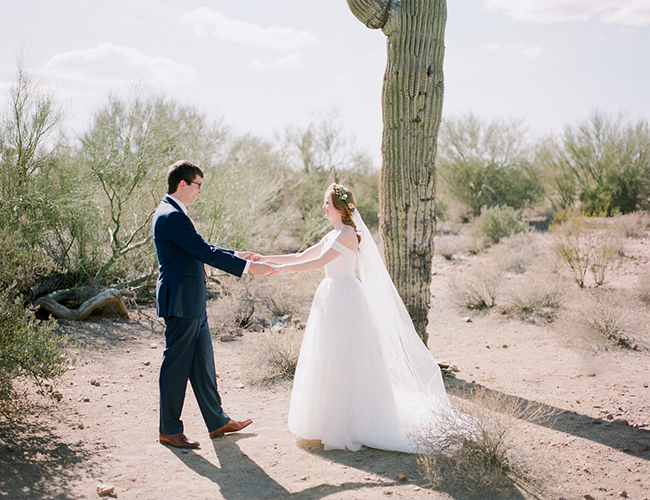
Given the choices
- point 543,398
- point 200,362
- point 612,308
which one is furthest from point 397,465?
point 612,308

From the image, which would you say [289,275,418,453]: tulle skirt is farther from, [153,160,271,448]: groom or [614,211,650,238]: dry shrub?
[614,211,650,238]: dry shrub

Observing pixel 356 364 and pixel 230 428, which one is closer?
pixel 356 364

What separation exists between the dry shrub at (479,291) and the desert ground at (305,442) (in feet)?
3.01

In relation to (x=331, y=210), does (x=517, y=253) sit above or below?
below

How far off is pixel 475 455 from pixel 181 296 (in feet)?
7.15

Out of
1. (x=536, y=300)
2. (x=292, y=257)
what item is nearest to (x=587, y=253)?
(x=536, y=300)

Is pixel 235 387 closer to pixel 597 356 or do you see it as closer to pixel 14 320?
pixel 14 320

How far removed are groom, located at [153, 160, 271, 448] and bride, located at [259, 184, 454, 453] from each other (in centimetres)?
68

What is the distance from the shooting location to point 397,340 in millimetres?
4238

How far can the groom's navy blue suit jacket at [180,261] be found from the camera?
3.76m

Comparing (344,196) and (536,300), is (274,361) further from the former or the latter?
(536,300)

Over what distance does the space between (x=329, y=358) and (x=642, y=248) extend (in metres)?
11.9

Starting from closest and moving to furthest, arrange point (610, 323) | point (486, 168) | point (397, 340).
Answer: point (397, 340) < point (610, 323) < point (486, 168)

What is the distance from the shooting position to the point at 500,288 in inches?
351
